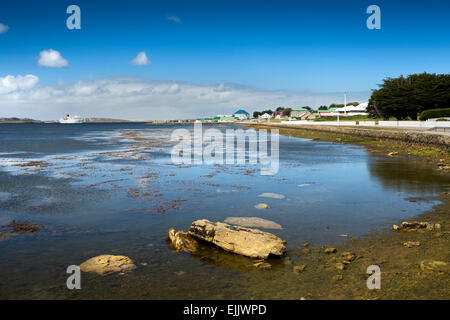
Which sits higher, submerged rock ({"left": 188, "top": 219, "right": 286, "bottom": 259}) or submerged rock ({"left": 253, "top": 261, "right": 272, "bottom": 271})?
submerged rock ({"left": 188, "top": 219, "right": 286, "bottom": 259})

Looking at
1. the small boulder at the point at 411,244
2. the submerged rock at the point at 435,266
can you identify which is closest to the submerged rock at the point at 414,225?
the small boulder at the point at 411,244

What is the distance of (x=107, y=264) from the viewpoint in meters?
7.64

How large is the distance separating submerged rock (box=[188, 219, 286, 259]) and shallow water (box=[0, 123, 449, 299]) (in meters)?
0.22

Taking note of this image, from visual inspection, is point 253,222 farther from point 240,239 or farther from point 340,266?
point 340,266

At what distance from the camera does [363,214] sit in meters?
11.8

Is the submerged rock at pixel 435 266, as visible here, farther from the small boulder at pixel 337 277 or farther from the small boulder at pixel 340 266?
the small boulder at pixel 337 277

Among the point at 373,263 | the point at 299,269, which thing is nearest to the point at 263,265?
the point at 299,269

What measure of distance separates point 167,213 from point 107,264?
4.65m

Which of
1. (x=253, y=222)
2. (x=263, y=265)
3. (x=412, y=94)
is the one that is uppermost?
(x=412, y=94)

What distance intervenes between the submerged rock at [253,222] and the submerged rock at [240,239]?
1.80m

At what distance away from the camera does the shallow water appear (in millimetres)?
7035

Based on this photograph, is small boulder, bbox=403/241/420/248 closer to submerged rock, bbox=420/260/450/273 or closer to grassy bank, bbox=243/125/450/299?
grassy bank, bbox=243/125/450/299

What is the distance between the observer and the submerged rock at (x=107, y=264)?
749cm

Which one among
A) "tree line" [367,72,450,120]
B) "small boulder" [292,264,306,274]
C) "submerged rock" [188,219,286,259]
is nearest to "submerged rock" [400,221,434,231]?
"submerged rock" [188,219,286,259]
